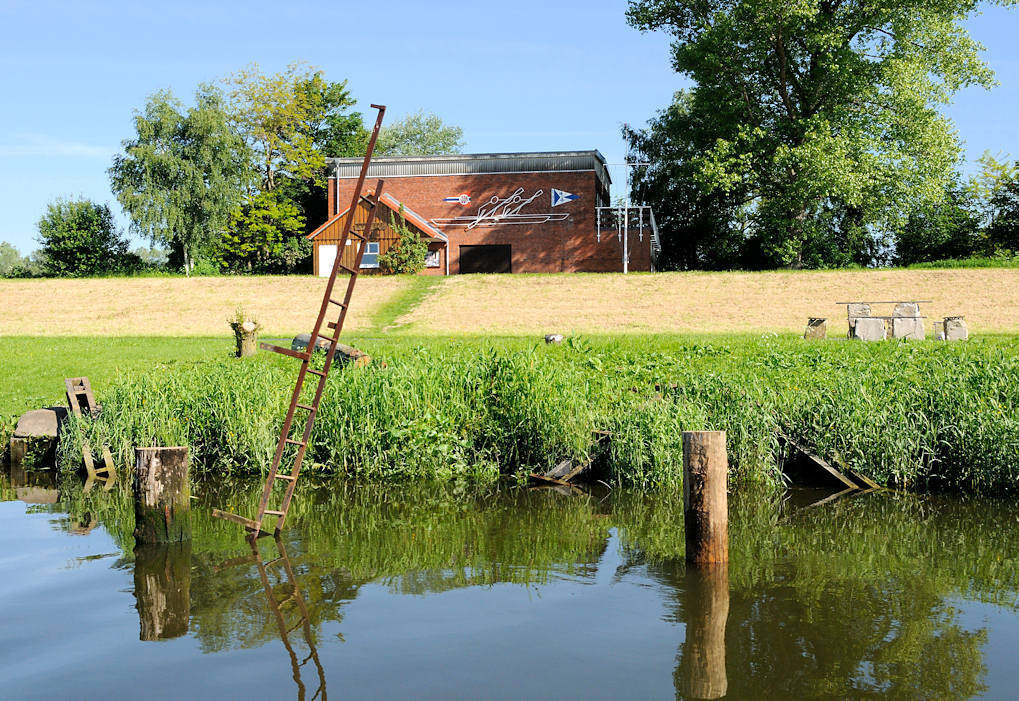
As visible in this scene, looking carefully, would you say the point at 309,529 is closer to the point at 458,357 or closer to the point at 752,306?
the point at 458,357

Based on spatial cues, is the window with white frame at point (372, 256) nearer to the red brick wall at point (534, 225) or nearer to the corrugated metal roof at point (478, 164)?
the red brick wall at point (534, 225)

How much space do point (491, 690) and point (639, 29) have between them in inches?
1843

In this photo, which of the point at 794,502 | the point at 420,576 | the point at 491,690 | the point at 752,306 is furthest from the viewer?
the point at 752,306

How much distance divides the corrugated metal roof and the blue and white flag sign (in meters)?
1.25

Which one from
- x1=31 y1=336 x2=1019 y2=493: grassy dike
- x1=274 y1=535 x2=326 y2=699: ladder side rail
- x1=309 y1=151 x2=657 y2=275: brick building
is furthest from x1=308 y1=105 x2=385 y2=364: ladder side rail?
x1=309 y1=151 x2=657 y2=275: brick building

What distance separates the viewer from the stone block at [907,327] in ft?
72.6

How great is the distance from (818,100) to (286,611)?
142ft

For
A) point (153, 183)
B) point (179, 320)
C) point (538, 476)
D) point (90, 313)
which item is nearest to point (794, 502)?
point (538, 476)

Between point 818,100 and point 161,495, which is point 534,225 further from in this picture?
point 161,495

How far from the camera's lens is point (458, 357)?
41.5 ft

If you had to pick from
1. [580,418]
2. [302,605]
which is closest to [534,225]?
[580,418]

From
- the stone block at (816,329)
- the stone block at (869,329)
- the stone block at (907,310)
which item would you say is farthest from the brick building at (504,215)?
the stone block at (869,329)

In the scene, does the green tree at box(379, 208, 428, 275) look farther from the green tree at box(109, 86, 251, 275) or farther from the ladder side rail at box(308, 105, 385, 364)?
the ladder side rail at box(308, 105, 385, 364)

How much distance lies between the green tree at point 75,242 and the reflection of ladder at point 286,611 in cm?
5062
